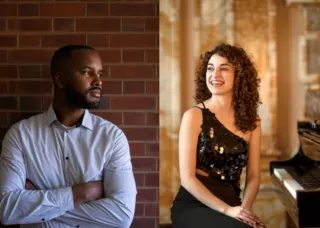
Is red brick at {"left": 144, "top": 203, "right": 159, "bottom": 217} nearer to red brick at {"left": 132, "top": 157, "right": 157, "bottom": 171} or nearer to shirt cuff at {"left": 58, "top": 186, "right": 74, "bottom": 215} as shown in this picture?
red brick at {"left": 132, "top": 157, "right": 157, "bottom": 171}

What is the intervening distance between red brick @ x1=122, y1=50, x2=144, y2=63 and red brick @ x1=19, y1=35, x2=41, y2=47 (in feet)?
1.73

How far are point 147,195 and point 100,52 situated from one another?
92cm

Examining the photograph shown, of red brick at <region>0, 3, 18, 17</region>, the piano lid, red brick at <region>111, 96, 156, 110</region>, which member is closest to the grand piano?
the piano lid

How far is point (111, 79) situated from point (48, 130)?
63 centimetres

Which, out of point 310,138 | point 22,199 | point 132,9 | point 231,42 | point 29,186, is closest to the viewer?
point 22,199

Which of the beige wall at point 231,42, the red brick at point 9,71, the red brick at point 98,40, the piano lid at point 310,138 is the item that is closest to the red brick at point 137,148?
the beige wall at point 231,42

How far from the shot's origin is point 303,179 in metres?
2.31

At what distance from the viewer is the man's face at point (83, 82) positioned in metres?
2.16

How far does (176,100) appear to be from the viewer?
2.76 m

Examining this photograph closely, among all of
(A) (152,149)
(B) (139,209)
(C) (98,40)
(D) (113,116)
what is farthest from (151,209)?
(C) (98,40)

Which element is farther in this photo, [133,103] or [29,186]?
[133,103]

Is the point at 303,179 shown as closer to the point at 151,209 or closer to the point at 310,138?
the point at 310,138

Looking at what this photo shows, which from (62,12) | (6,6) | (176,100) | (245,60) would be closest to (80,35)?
(62,12)

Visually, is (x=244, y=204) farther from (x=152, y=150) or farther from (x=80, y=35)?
(x=80, y=35)
